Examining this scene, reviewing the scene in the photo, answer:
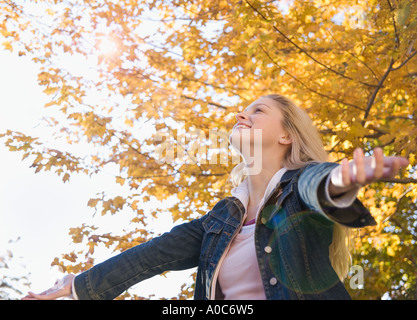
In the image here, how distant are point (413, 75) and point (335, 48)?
0.92 meters

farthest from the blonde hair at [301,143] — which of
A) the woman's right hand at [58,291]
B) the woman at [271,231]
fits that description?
the woman's right hand at [58,291]

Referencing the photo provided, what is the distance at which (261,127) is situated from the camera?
2494mm

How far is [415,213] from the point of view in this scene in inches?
378

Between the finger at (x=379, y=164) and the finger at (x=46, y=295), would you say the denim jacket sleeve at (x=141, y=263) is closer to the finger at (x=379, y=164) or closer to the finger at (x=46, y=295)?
the finger at (x=46, y=295)

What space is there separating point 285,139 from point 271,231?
0.70 m

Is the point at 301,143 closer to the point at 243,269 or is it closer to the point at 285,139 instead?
the point at 285,139

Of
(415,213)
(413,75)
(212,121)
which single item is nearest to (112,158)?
(212,121)

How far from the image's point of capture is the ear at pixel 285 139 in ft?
8.20

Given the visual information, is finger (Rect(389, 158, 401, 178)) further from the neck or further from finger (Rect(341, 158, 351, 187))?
the neck
